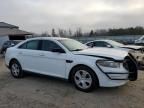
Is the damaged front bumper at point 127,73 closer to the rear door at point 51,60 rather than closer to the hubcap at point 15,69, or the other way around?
the rear door at point 51,60

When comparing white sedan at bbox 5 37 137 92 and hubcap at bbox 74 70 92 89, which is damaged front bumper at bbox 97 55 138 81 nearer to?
white sedan at bbox 5 37 137 92

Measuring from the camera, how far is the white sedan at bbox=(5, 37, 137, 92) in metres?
5.89

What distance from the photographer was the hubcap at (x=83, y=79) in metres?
6.15

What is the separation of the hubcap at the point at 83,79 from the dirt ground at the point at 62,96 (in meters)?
0.22

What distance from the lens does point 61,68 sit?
22.0ft

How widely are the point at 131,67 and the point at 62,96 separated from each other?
2253 mm

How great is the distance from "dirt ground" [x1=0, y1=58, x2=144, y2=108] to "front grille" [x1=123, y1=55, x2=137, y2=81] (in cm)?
40

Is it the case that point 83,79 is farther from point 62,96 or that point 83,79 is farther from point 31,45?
point 31,45

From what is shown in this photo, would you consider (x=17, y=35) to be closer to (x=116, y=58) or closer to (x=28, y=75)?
(x=28, y=75)

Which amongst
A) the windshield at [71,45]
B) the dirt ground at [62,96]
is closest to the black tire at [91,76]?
the dirt ground at [62,96]

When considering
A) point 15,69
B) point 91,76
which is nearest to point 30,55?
point 15,69

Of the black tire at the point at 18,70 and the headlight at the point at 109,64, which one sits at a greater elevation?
the headlight at the point at 109,64

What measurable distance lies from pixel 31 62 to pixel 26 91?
1.41 metres

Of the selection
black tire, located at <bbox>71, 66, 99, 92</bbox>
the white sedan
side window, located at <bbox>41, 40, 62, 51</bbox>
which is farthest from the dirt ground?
side window, located at <bbox>41, 40, 62, 51</bbox>
